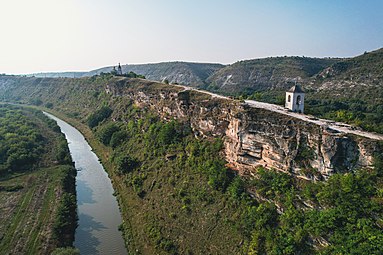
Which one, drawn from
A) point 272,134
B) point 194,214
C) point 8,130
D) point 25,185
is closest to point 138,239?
point 194,214

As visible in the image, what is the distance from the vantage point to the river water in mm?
23016

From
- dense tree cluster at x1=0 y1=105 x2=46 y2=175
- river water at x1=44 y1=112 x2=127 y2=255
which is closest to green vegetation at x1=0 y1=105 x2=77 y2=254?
dense tree cluster at x1=0 y1=105 x2=46 y2=175

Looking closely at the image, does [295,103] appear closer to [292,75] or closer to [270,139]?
[270,139]

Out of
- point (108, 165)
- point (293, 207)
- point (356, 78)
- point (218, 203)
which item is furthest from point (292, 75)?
point (293, 207)

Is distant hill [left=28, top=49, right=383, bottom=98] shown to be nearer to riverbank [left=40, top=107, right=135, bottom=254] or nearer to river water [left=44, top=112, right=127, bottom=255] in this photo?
riverbank [left=40, top=107, right=135, bottom=254]

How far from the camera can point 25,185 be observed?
105ft

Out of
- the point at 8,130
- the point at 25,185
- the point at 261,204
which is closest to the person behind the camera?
the point at 261,204

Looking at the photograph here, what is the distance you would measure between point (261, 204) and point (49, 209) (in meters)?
21.4

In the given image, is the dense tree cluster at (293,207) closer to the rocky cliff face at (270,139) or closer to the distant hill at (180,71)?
the rocky cliff face at (270,139)

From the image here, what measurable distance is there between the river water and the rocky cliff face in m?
12.9

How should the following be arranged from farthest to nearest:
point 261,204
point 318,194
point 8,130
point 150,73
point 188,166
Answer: point 150,73 → point 8,130 → point 188,166 → point 261,204 → point 318,194

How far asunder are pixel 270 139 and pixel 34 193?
2710cm

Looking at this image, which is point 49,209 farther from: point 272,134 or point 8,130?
point 8,130

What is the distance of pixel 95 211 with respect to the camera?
28594 millimetres
